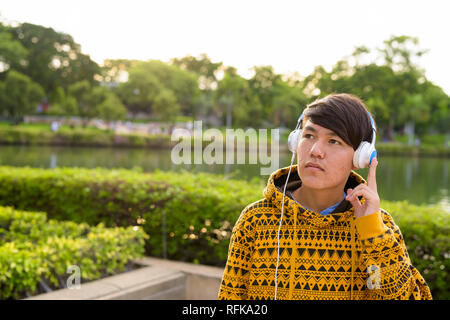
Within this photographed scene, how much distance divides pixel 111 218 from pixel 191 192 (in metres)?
1.09

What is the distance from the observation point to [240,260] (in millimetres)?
1502

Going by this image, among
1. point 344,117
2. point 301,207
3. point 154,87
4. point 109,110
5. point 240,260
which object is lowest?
point 240,260

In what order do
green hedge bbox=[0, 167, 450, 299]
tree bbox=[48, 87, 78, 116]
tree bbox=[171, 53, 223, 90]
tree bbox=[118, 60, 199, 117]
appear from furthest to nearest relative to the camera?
tree bbox=[171, 53, 223, 90]
tree bbox=[118, 60, 199, 117]
tree bbox=[48, 87, 78, 116]
green hedge bbox=[0, 167, 450, 299]

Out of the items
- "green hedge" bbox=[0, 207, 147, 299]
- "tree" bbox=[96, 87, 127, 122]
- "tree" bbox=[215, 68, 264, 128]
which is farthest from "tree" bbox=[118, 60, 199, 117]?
"green hedge" bbox=[0, 207, 147, 299]

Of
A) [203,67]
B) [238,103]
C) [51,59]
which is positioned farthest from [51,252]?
[203,67]

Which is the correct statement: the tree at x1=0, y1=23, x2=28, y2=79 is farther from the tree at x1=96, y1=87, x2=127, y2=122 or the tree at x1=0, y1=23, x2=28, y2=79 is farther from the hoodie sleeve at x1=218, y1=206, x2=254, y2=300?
the hoodie sleeve at x1=218, y1=206, x2=254, y2=300

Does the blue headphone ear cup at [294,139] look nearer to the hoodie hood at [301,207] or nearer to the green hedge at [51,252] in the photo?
the hoodie hood at [301,207]

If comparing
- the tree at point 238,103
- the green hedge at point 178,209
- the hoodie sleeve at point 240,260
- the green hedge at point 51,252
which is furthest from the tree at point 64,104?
the hoodie sleeve at point 240,260

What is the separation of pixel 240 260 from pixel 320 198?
333 mm

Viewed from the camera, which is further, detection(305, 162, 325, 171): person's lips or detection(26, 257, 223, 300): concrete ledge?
detection(26, 257, 223, 300): concrete ledge

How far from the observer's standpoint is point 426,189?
840 inches

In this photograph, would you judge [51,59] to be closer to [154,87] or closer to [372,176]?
[154,87]

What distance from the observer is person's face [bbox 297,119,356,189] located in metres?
1.45
